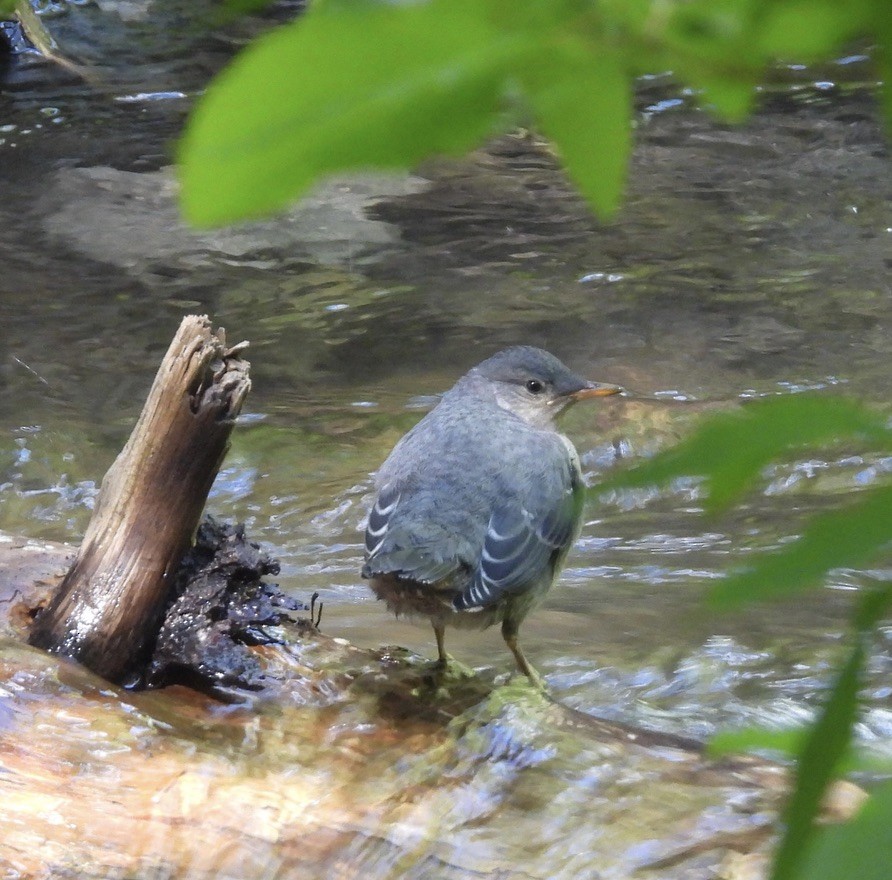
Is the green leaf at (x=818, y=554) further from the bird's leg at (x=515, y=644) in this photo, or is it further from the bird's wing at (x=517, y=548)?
the bird's leg at (x=515, y=644)

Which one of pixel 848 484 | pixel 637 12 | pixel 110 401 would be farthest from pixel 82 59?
pixel 637 12

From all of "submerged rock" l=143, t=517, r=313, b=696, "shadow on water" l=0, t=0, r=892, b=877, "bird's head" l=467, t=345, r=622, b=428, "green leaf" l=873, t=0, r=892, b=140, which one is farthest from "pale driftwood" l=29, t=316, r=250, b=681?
"green leaf" l=873, t=0, r=892, b=140

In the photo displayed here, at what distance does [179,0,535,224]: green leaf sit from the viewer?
Answer: 0.38 meters

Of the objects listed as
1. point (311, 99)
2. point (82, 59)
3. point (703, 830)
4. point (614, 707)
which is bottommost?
point (614, 707)

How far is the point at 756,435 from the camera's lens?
1.78 ft

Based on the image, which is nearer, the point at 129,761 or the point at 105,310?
the point at 129,761

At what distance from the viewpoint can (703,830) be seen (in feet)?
9.40

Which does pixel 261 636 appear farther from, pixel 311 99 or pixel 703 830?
pixel 311 99

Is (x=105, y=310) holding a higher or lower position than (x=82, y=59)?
lower

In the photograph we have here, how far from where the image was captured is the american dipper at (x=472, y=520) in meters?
3.76

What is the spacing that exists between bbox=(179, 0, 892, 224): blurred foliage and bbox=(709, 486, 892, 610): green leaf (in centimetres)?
15

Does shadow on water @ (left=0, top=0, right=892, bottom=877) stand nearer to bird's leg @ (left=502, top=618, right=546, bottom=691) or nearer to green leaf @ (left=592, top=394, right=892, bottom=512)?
bird's leg @ (left=502, top=618, right=546, bottom=691)

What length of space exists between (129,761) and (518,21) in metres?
2.98

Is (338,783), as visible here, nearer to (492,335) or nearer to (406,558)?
(406,558)
